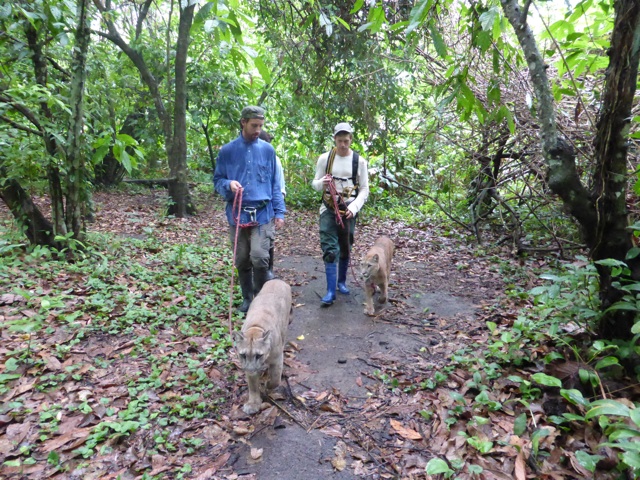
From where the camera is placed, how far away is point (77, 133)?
5.82 metres

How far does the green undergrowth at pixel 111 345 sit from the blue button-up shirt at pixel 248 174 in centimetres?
156

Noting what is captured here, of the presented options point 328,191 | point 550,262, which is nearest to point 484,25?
point 328,191

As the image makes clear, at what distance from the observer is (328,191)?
220 inches

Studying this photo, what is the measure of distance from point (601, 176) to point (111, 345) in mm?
5112

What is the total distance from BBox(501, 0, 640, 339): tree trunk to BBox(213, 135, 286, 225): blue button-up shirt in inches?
122

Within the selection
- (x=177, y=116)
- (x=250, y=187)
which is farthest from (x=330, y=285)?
(x=177, y=116)

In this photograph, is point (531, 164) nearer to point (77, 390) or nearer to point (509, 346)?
point (509, 346)

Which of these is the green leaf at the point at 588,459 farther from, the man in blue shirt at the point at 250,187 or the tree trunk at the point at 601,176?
the man in blue shirt at the point at 250,187

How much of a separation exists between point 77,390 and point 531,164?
6913 mm

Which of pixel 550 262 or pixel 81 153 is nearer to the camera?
pixel 81 153

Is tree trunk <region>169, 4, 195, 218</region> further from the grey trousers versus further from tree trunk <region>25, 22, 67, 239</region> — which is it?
the grey trousers

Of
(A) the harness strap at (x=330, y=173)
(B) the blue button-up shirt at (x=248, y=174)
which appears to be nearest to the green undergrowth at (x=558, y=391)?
(A) the harness strap at (x=330, y=173)

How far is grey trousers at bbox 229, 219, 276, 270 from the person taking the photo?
Result: 5129 mm

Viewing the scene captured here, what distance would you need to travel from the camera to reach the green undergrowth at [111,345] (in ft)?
11.0
